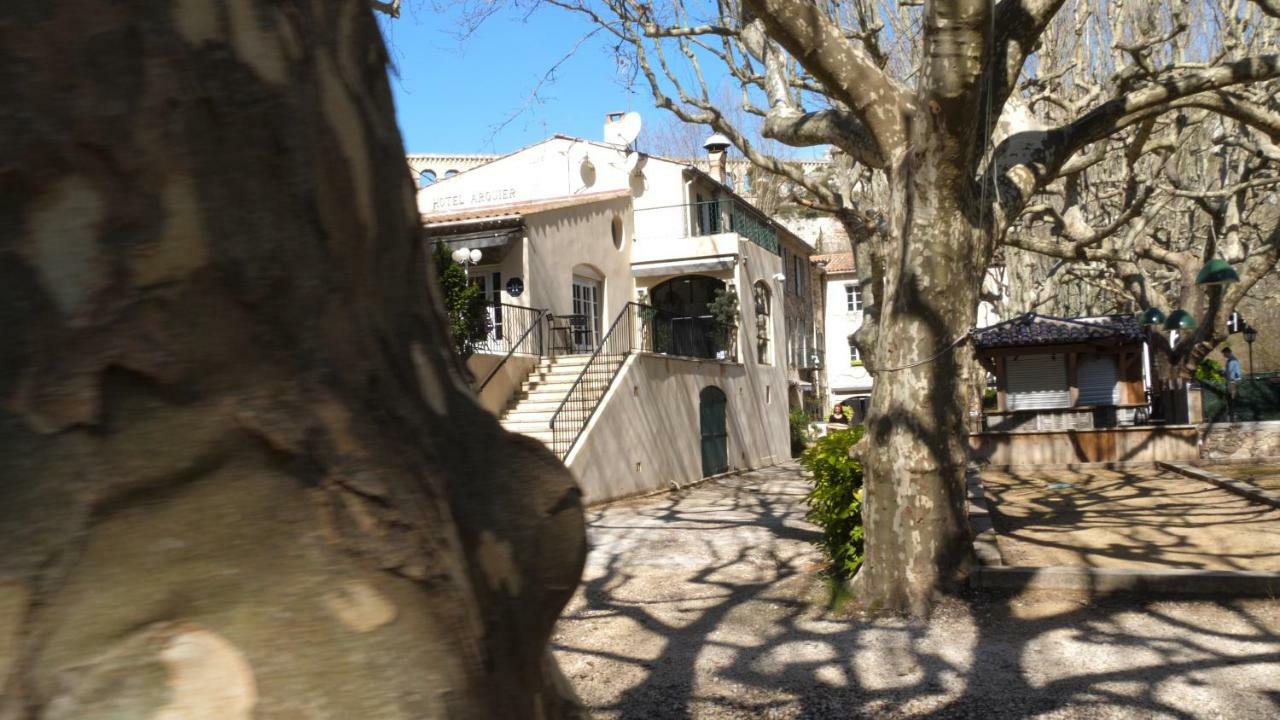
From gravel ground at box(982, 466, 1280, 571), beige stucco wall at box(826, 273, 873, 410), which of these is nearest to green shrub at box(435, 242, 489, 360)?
gravel ground at box(982, 466, 1280, 571)

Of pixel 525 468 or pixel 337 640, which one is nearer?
pixel 337 640

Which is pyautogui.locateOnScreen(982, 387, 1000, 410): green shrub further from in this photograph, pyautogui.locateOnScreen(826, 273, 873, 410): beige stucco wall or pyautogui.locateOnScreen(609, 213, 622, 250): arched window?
pyautogui.locateOnScreen(609, 213, 622, 250): arched window

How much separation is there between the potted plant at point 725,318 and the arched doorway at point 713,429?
56.8 inches

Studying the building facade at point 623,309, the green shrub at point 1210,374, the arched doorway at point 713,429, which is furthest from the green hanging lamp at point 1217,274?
the green shrub at point 1210,374

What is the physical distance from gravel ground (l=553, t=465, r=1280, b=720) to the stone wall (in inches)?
470

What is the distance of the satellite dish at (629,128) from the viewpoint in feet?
78.5

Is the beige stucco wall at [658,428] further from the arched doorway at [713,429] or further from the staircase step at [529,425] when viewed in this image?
the staircase step at [529,425]

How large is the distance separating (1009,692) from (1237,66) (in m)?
5.56

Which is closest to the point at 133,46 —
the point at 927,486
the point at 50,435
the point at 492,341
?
the point at 50,435

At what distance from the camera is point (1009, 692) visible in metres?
5.23

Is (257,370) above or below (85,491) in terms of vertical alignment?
above

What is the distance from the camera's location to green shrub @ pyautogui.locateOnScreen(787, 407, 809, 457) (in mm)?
30766

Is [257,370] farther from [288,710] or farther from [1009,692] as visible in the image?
[1009,692]

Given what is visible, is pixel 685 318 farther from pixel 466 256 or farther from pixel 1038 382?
pixel 1038 382
